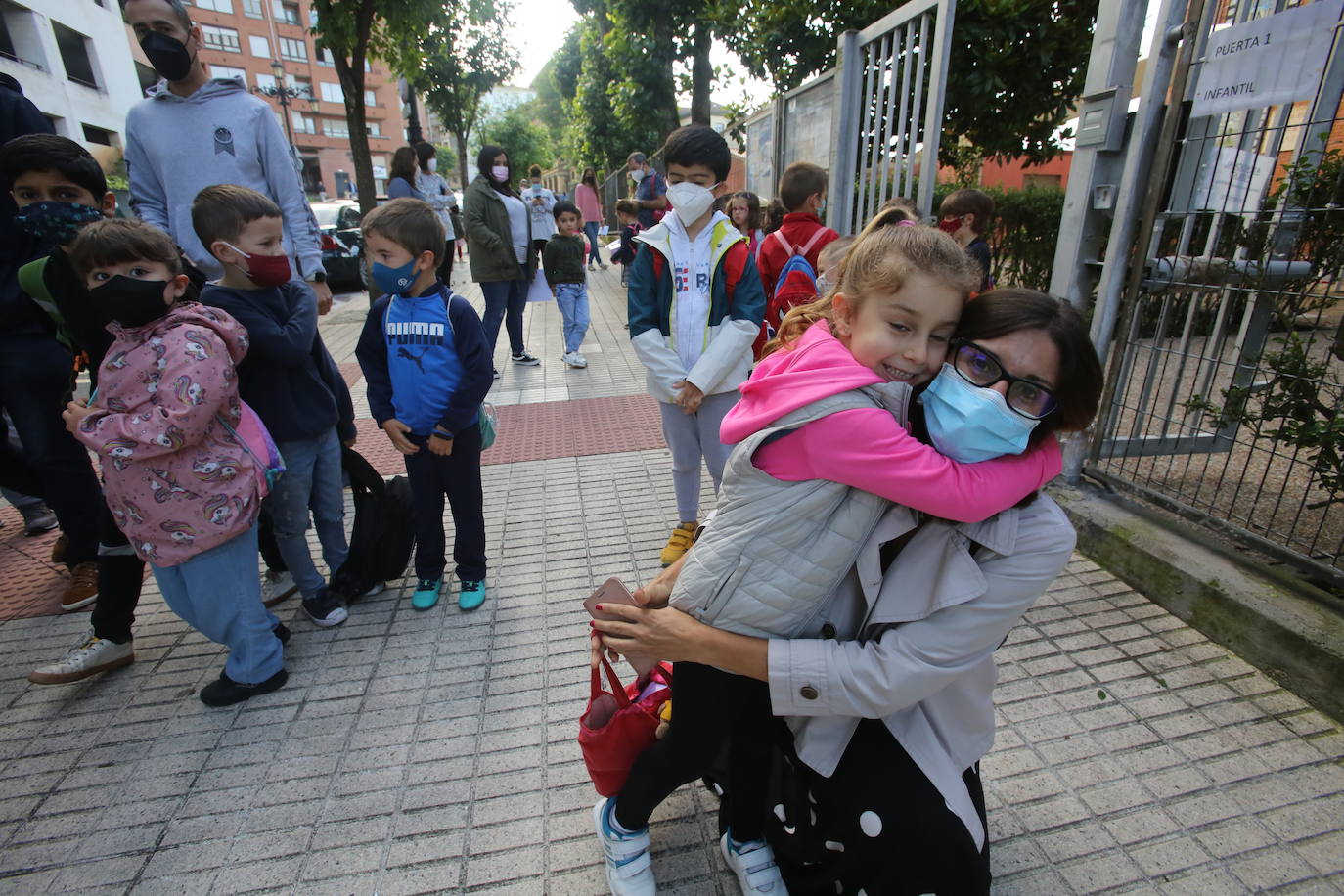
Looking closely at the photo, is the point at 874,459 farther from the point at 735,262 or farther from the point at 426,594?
the point at 426,594

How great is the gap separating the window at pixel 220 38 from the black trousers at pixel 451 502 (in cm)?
5712

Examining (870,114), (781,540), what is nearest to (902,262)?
(781,540)

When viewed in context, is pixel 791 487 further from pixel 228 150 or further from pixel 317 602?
pixel 228 150

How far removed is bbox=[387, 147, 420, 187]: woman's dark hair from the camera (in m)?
6.96

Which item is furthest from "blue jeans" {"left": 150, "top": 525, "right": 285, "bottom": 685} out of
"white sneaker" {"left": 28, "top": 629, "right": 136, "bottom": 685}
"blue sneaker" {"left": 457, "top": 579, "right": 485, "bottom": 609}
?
"blue sneaker" {"left": 457, "top": 579, "right": 485, "bottom": 609}

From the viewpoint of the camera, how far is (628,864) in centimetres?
170

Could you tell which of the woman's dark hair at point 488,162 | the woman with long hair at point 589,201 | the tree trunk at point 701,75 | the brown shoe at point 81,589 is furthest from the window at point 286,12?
the brown shoe at point 81,589

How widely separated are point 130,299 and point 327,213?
566 inches

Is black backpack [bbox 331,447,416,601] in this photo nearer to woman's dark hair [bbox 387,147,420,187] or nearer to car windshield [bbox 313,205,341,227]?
woman's dark hair [bbox 387,147,420,187]

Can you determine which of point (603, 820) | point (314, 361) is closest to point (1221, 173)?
point (603, 820)

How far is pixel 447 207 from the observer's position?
941cm

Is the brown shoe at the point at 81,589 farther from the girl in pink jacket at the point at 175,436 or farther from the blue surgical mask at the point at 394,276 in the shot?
the blue surgical mask at the point at 394,276

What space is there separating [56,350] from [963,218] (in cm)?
482

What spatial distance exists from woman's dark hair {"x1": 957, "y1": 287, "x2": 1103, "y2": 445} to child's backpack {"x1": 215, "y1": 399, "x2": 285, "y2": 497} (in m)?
2.26
